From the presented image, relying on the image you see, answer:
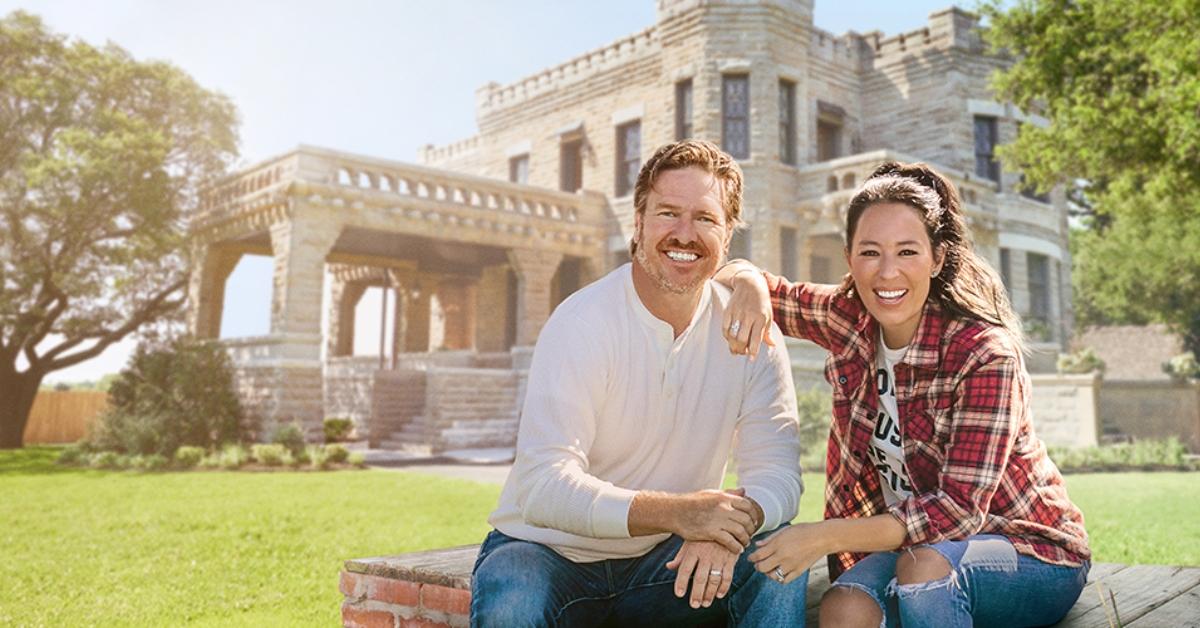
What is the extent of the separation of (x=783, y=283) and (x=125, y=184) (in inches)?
794

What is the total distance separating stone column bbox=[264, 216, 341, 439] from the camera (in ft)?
52.7

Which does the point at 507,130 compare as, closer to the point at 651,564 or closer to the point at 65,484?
the point at 65,484

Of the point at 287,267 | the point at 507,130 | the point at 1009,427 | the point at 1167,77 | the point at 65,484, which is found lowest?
the point at 65,484

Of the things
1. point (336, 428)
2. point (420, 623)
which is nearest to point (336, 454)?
point (336, 428)

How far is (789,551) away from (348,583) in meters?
1.92

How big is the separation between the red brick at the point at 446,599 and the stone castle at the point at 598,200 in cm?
1418

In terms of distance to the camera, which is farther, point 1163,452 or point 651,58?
point 651,58

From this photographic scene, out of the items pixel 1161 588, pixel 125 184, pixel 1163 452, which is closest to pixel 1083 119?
pixel 1163 452

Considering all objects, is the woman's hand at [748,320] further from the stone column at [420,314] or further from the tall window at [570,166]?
the stone column at [420,314]

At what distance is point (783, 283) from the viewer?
128 inches

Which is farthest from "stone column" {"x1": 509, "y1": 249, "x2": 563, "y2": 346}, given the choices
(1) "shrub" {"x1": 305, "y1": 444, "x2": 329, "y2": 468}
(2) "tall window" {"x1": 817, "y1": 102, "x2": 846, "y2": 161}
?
(2) "tall window" {"x1": 817, "y1": 102, "x2": 846, "y2": 161}

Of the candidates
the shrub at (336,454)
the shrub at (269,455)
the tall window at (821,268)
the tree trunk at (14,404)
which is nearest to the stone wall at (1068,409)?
the tall window at (821,268)

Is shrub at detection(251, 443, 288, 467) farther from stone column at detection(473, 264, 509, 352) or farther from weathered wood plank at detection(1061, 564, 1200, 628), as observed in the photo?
weathered wood plank at detection(1061, 564, 1200, 628)

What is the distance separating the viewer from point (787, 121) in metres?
20.6
